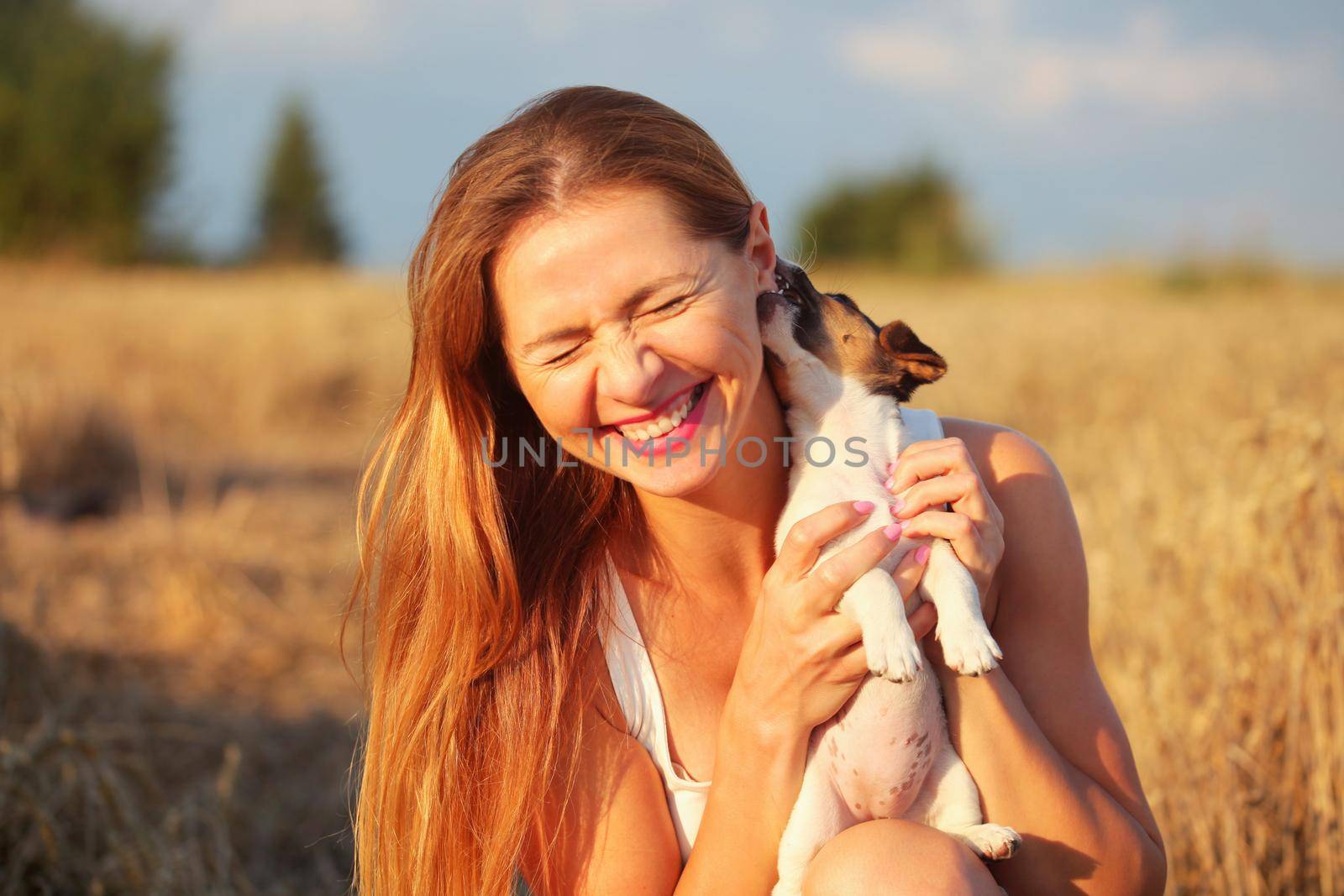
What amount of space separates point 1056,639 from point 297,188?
39.3 meters

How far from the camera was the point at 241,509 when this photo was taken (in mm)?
6906

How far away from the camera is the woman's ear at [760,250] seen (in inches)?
74.5

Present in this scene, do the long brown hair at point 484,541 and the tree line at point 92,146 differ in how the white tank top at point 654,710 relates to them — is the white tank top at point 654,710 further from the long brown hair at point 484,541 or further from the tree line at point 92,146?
the tree line at point 92,146

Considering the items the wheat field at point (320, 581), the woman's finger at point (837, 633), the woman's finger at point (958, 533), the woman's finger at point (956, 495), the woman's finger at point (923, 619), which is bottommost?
the wheat field at point (320, 581)

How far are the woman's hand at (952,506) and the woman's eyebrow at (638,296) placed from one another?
51cm

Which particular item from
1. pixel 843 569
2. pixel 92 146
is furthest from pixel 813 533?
pixel 92 146

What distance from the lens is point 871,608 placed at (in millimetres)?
1642

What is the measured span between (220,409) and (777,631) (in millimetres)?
11400

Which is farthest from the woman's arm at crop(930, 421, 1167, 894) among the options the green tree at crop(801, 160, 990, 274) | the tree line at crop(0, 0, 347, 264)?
the green tree at crop(801, 160, 990, 274)

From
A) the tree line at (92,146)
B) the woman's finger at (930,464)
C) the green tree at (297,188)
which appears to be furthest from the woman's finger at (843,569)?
the green tree at (297,188)

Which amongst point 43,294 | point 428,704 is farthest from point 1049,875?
point 43,294

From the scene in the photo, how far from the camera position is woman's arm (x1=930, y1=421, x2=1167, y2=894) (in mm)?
1766

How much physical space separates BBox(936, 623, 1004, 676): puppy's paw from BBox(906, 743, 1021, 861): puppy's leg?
24cm

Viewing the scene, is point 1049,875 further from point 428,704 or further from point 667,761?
point 428,704
